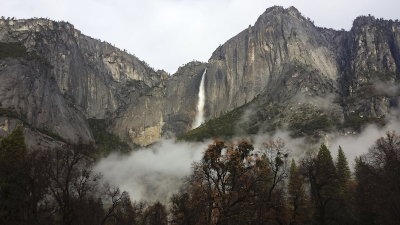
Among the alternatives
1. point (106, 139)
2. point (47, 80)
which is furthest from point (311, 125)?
point (47, 80)

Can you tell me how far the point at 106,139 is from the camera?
178 m

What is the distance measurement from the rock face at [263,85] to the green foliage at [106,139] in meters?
5.46

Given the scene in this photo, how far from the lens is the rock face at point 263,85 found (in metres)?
130

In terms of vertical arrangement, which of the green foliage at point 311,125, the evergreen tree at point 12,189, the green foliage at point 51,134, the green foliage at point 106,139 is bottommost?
the evergreen tree at point 12,189

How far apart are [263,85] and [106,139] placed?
9792 centimetres

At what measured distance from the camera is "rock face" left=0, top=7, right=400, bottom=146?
130375mm

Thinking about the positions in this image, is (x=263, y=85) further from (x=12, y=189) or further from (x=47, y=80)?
(x=12, y=189)

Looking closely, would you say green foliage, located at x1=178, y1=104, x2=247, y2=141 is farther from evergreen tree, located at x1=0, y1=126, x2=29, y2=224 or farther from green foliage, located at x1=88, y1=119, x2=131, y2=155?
A: evergreen tree, located at x1=0, y1=126, x2=29, y2=224

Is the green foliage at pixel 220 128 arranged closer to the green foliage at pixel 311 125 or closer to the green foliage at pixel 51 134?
the green foliage at pixel 311 125

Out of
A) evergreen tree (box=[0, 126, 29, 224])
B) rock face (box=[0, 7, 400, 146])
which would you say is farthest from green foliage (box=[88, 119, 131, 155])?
evergreen tree (box=[0, 126, 29, 224])

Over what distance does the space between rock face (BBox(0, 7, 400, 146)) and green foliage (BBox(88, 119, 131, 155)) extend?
5.46 metres

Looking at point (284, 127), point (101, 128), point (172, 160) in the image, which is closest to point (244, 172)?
point (284, 127)

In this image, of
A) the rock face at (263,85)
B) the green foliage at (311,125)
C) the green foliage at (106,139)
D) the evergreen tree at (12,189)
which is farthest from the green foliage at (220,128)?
the evergreen tree at (12,189)

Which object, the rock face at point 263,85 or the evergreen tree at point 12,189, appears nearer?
the evergreen tree at point 12,189
